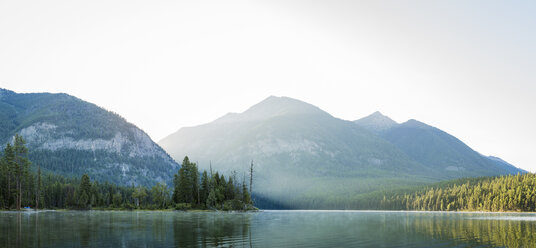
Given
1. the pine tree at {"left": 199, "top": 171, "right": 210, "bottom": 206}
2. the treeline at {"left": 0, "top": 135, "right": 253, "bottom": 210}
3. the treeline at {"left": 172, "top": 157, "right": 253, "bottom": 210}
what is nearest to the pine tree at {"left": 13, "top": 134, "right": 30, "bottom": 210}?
the treeline at {"left": 0, "top": 135, "right": 253, "bottom": 210}

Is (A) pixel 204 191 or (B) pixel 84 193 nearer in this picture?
(A) pixel 204 191

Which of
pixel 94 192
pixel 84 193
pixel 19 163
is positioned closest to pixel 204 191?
pixel 84 193

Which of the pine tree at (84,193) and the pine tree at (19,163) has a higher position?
the pine tree at (19,163)

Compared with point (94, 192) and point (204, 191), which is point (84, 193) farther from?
point (204, 191)

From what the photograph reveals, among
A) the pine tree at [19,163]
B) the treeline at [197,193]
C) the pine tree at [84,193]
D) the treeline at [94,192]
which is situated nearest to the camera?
the pine tree at [19,163]

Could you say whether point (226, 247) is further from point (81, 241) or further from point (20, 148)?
point (20, 148)

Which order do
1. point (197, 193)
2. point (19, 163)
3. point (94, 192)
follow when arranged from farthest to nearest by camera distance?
point (94, 192) → point (197, 193) → point (19, 163)

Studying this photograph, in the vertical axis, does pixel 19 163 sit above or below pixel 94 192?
above

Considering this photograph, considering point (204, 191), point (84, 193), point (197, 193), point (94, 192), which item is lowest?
point (94, 192)

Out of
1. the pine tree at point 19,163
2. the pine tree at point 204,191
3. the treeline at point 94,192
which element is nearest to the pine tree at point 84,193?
the treeline at point 94,192

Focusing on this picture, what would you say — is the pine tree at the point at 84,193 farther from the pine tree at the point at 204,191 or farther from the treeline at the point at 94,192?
the pine tree at the point at 204,191

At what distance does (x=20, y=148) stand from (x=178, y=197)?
200 feet

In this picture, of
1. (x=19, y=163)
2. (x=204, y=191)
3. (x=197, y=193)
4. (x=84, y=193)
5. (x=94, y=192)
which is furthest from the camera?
(x=94, y=192)

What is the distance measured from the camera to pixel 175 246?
39.2 metres
